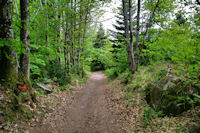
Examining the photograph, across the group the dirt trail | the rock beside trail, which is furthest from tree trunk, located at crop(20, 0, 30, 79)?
the rock beside trail

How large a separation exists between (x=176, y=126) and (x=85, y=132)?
325 centimetres

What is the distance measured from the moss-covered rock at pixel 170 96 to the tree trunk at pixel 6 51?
228 inches

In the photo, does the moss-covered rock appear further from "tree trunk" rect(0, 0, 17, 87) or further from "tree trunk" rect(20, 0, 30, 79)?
"tree trunk" rect(20, 0, 30, 79)

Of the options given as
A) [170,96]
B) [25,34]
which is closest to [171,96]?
[170,96]

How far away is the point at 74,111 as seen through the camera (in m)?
6.12

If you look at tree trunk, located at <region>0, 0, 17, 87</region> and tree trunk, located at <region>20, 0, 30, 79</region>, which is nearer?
tree trunk, located at <region>0, 0, 17, 87</region>

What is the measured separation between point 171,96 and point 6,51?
6617 mm

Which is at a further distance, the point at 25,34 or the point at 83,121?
the point at 83,121

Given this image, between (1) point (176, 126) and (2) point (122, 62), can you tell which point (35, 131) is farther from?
(2) point (122, 62)

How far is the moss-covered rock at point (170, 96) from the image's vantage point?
4262mm

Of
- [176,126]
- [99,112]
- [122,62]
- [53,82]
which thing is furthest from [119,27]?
[176,126]

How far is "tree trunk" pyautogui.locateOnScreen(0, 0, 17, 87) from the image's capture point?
3740mm

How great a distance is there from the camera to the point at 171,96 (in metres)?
4.71

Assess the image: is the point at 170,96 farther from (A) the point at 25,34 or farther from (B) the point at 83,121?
(A) the point at 25,34
